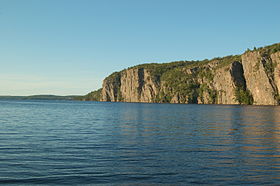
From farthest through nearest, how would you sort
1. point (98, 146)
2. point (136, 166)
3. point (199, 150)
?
point (98, 146), point (199, 150), point (136, 166)

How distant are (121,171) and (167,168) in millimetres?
2670

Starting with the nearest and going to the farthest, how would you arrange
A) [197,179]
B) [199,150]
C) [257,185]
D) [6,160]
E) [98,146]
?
[257,185]
[197,179]
[6,160]
[199,150]
[98,146]

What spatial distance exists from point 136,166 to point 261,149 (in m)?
11.6

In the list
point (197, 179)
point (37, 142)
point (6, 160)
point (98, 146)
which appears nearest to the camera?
point (197, 179)

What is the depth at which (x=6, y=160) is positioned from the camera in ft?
63.6

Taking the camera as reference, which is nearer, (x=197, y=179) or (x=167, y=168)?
(x=197, y=179)

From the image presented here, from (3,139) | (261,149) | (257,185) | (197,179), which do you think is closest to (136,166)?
(197,179)

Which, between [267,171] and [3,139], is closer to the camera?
[267,171]

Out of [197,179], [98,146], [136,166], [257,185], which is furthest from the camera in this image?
[98,146]

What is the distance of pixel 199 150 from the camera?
23.5 m

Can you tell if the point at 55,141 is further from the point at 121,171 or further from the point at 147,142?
the point at 121,171

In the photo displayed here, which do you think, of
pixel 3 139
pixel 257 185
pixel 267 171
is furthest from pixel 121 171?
pixel 3 139

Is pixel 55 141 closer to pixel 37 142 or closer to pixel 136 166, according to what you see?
pixel 37 142

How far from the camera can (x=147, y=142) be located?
27594mm
